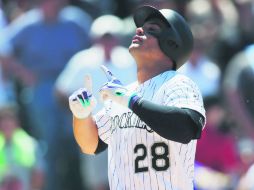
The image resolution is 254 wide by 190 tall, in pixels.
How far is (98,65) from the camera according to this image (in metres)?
8.32

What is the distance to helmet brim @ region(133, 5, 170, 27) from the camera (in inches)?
183

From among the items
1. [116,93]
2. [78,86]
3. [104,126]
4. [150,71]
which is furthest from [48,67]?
[116,93]

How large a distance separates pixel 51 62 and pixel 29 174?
4.07 ft

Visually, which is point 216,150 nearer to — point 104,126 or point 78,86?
point 78,86

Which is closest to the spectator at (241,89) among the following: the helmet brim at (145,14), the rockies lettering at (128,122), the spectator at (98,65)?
the spectator at (98,65)

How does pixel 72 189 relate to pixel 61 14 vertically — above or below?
below

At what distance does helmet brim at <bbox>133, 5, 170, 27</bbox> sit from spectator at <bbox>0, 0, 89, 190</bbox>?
3911 mm

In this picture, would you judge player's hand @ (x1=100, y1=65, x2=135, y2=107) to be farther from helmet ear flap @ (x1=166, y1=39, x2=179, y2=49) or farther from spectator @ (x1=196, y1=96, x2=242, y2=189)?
spectator @ (x1=196, y1=96, x2=242, y2=189)

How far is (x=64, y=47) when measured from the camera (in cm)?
888

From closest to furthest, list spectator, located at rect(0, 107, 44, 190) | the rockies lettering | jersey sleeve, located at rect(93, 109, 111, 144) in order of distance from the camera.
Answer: the rockies lettering
jersey sleeve, located at rect(93, 109, 111, 144)
spectator, located at rect(0, 107, 44, 190)

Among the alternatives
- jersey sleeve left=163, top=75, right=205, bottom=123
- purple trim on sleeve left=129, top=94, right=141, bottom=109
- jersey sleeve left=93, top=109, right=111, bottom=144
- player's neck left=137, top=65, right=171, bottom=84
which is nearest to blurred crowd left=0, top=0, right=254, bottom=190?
jersey sleeve left=93, top=109, right=111, bottom=144

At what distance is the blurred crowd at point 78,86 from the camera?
8188mm

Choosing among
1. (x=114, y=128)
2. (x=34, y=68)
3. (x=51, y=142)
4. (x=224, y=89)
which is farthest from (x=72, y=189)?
(x=114, y=128)

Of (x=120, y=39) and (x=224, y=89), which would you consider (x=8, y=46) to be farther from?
(x=224, y=89)
